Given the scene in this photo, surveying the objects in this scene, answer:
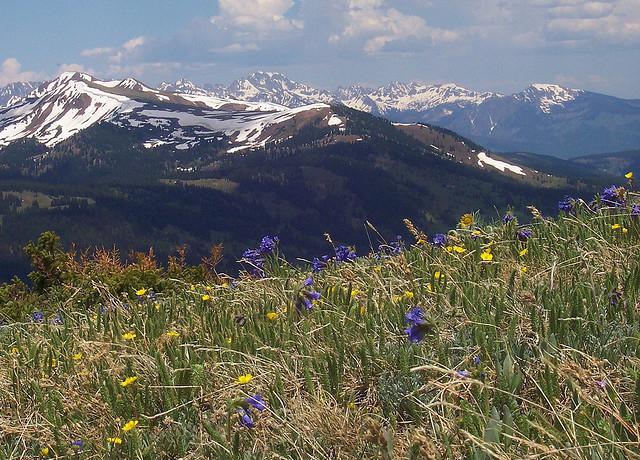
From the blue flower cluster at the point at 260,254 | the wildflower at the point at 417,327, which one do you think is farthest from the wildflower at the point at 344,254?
the wildflower at the point at 417,327

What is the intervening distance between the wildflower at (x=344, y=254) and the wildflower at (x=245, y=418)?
13.0 feet

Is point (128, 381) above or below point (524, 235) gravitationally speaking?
below

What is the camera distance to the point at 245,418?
3355mm

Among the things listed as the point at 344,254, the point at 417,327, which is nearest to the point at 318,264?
the point at 344,254

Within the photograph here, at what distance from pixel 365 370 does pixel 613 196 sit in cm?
469

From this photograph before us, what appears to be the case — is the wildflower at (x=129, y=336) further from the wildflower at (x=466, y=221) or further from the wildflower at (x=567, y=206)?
the wildflower at (x=567, y=206)

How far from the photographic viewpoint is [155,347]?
4613 mm

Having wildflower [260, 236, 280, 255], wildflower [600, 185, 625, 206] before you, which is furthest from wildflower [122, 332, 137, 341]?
wildflower [600, 185, 625, 206]

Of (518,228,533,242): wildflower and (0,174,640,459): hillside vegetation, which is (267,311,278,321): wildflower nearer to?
(0,174,640,459): hillside vegetation

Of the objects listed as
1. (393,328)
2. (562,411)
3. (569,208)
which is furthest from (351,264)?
(562,411)

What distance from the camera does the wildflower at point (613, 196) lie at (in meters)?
6.95

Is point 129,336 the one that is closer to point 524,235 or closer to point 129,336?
point 129,336

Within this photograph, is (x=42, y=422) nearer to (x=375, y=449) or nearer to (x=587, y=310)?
(x=375, y=449)

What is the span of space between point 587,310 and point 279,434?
7.12 ft
